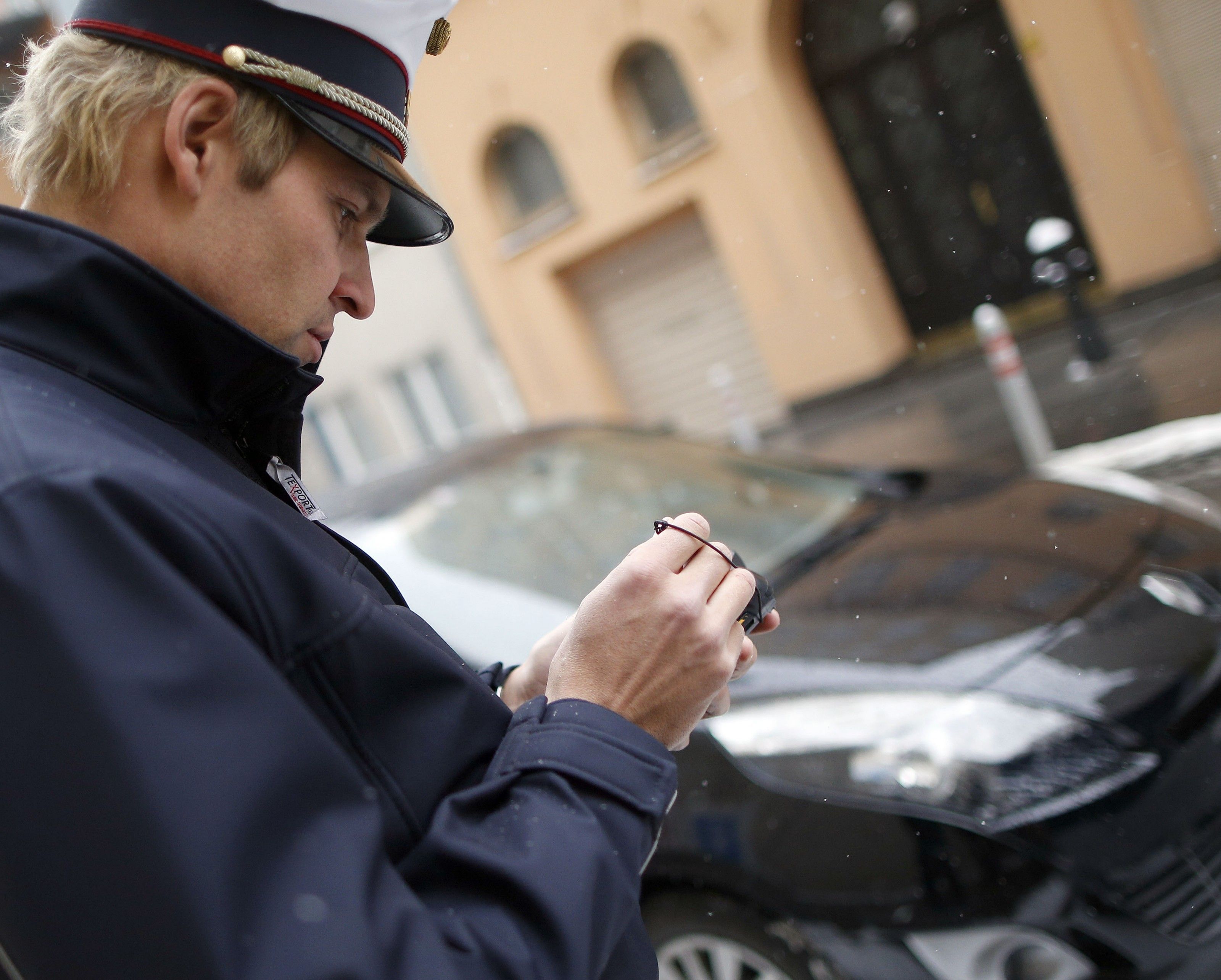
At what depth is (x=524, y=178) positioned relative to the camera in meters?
4.99

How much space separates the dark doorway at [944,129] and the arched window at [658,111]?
641mm

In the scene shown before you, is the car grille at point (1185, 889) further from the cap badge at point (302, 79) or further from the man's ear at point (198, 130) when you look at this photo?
the man's ear at point (198, 130)

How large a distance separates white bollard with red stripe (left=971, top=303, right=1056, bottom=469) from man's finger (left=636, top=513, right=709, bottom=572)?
3.60m

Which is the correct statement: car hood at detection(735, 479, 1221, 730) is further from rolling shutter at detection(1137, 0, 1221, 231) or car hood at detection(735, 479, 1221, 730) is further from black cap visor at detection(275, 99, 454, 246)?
black cap visor at detection(275, 99, 454, 246)

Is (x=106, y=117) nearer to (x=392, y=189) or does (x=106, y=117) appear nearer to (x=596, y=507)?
(x=392, y=189)

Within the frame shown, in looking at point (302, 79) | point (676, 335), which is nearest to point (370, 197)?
point (302, 79)

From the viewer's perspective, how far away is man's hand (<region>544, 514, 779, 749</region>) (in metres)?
0.90

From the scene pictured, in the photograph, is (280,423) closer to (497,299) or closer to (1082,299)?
(1082,299)

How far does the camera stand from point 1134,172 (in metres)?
3.36

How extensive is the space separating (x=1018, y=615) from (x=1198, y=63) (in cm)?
111

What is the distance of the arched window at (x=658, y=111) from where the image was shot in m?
3.86

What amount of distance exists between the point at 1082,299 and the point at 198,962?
2.66 metres

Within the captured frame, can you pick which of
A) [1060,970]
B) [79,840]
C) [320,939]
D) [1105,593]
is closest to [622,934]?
[320,939]

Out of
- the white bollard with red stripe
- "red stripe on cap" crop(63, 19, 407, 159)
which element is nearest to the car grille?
"red stripe on cap" crop(63, 19, 407, 159)
